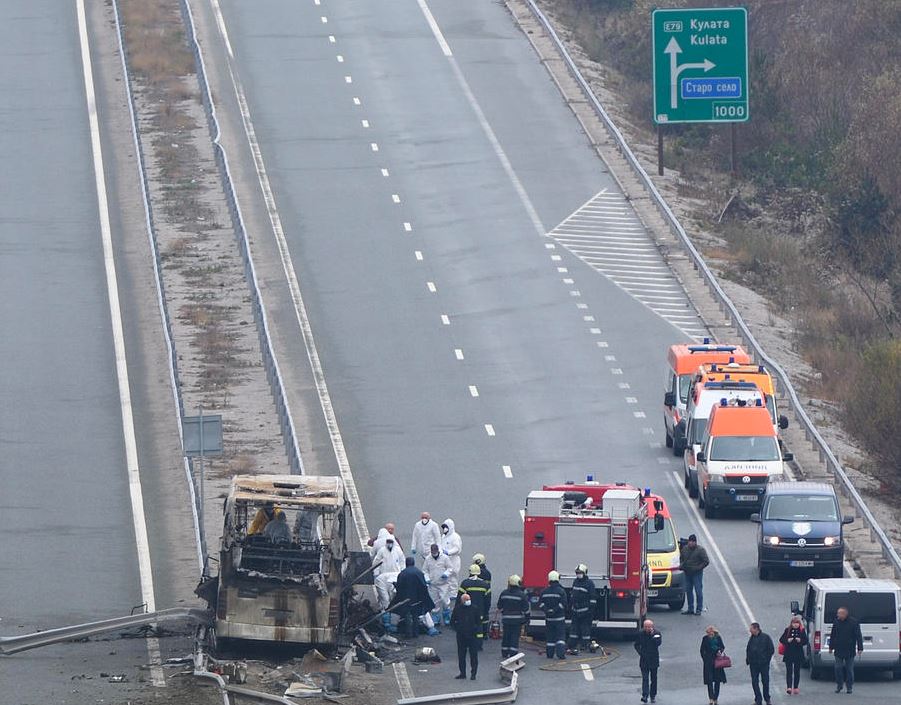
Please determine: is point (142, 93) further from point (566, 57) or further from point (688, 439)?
point (688, 439)

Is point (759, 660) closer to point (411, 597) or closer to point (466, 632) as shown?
point (466, 632)

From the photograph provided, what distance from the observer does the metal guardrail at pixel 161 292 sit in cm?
3497

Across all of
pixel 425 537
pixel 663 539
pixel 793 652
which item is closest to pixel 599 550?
pixel 663 539

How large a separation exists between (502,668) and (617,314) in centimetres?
2193

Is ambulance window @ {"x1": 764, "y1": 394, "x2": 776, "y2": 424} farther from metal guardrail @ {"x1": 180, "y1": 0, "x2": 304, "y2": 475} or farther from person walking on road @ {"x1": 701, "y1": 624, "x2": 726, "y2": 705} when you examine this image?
person walking on road @ {"x1": 701, "y1": 624, "x2": 726, "y2": 705}

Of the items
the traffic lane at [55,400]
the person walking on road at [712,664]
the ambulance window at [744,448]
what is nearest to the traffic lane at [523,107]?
the traffic lane at [55,400]

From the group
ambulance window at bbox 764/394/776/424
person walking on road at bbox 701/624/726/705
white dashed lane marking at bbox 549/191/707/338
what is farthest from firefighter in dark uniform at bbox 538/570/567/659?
white dashed lane marking at bbox 549/191/707/338

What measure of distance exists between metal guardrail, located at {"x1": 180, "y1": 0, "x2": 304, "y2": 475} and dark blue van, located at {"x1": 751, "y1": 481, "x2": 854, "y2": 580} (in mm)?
8004

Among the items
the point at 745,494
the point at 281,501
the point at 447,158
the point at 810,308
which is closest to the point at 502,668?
the point at 281,501

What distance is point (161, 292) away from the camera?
4875cm

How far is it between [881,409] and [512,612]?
16544 mm

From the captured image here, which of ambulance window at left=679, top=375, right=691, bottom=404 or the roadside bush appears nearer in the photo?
ambulance window at left=679, top=375, right=691, bottom=404

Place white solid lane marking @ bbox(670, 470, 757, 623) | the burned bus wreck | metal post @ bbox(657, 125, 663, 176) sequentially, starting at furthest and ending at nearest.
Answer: metal post @ bbox(657, 125, 663, 176), white solid lane marking @ bbox(670, 470, 757, 623), the burned bus wreck

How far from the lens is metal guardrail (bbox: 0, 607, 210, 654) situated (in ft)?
97.0
